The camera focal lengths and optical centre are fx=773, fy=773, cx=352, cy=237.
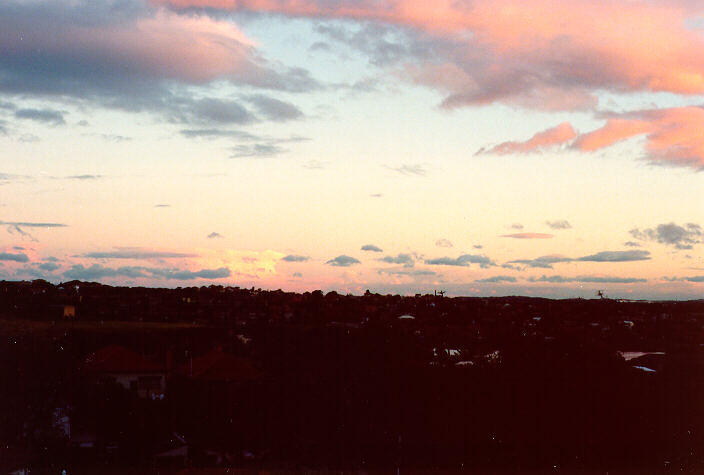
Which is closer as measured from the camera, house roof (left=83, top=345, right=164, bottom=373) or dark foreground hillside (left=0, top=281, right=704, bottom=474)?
dark foreground hillside (left=0, top=281, right=704, bottom=474)

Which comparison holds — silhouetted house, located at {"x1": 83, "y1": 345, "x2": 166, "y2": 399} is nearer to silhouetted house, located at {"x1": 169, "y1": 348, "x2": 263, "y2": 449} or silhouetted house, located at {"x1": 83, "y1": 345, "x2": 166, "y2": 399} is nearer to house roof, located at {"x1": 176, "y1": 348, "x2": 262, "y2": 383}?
house roof, located at {"x1": 176, "y1": 348, "x2": 262, "y2": 383}

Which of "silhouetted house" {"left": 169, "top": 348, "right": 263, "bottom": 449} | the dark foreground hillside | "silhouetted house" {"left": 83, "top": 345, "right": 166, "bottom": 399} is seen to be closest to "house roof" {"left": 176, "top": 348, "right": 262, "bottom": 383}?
"silhouetted house" {"left": 83, "top": 345, "right": 166, "bottom": 399}

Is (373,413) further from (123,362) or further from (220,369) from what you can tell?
(123,362)

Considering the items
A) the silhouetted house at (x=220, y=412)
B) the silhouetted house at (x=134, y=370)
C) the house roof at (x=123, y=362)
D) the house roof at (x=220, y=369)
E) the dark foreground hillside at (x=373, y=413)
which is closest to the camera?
the dark foreground hillside at (x=373, y=413)

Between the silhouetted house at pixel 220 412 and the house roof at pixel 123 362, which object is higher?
the house roof at pixel 123 362

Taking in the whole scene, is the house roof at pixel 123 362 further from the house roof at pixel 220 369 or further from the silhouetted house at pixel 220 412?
the silhouetted house at pixel 220 412

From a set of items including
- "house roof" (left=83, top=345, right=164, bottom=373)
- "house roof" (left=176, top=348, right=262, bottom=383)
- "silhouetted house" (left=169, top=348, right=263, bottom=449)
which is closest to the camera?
"silhouetted house" (left=169, top=348, right=263, bottom=449)

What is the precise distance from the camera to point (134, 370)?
69.4 meters

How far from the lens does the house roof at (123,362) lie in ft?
226

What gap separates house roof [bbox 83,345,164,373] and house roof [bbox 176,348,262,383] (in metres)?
2.88

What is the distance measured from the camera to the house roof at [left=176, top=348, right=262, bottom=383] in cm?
6431

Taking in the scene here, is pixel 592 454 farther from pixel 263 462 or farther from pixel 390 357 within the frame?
pixel 263 462

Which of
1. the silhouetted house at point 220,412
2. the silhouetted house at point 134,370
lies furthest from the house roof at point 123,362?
the silhouetted house at point 220,412

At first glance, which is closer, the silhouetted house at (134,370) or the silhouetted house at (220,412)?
the silhouetted house at (220,412)
